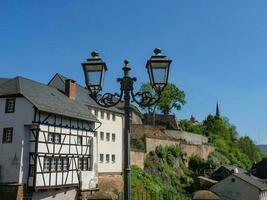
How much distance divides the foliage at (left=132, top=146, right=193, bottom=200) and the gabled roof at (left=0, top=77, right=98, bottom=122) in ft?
32.8

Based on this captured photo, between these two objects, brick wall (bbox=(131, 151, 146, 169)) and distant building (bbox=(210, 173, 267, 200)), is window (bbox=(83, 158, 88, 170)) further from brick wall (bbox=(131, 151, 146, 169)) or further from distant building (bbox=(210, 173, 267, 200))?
distant building (bbox=(210, 173, 267, 200))

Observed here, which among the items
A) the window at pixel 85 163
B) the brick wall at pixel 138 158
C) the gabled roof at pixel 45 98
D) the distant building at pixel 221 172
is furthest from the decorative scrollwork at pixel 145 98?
the distant building at pixel 221 172

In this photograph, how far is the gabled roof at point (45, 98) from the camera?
29525mm

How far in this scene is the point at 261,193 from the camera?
52250 millimetres

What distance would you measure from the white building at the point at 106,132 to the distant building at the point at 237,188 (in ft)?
58.6

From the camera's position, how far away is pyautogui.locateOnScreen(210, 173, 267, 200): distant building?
5216 cm

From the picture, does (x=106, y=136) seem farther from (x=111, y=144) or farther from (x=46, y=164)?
(x=46, y=164)

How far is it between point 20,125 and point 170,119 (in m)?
41.1

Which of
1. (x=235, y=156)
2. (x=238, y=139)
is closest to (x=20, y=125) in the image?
(x=235, y=156)

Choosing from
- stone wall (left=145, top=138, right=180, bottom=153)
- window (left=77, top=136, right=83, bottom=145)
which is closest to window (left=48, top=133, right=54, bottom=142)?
window (left=77, top=136, right=83, bottom=145)

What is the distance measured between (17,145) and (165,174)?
24.0 metres

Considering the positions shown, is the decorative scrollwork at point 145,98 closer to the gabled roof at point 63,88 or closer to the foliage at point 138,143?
the gabled roof at point 63,88

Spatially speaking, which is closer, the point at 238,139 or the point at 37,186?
the point at 37,186

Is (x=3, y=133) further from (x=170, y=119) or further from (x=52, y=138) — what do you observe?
(x=170, y=119)
